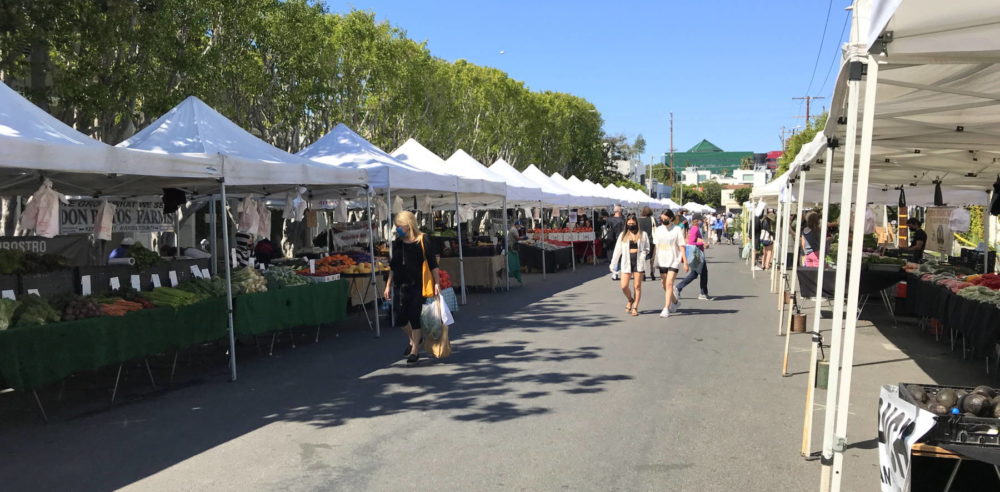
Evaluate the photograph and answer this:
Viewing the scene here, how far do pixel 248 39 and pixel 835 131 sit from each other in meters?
17.1

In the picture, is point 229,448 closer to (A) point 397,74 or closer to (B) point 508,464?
(B) point 508,464

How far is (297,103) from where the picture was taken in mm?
22750

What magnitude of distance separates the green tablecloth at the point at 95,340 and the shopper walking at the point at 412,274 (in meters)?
2.15

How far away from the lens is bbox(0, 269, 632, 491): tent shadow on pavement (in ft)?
18.8

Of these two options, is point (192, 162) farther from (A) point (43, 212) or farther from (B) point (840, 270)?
(B) point (840, 270)

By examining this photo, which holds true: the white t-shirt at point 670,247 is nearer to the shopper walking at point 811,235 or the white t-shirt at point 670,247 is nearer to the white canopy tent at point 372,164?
the shopper walking at point 811,235

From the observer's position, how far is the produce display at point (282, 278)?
33.7 ft

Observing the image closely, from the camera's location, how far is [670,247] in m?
12.7

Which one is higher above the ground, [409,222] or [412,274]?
[409,222]

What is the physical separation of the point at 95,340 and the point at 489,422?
12.5ft

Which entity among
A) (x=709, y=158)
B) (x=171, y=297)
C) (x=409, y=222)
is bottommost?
(x=171, y=297)

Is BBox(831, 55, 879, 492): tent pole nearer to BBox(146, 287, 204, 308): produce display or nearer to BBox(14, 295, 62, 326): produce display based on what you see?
BBox(14, 295, 62, 326): produce display

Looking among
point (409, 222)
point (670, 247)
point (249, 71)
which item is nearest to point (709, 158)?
point (249, 71)

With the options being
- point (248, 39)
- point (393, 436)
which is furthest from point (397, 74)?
point (393, 436)
